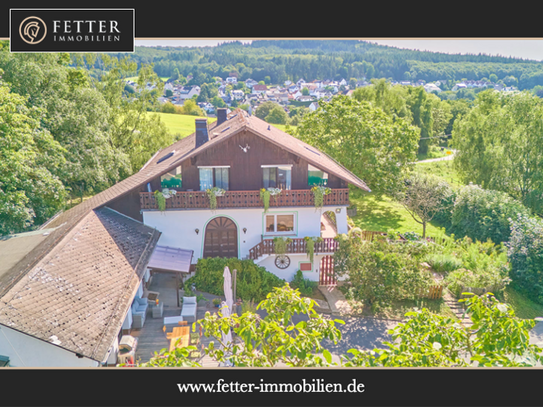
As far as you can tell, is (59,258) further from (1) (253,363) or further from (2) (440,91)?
(2) (440,91)

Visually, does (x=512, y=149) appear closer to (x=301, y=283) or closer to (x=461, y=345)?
(x=301, y=283)

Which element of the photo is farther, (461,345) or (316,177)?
(316,177)

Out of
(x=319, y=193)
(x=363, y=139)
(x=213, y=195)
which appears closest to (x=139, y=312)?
(x=213, y=195)

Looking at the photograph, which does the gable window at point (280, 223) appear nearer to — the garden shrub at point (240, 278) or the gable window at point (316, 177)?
the gable window at point (316, 177)

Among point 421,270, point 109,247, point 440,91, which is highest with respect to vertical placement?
point 440,91

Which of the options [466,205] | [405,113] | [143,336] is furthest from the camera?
[405,113]

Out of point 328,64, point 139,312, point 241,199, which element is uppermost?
point 328,64

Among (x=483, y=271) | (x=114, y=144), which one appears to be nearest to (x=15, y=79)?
(x=114, y=144)
